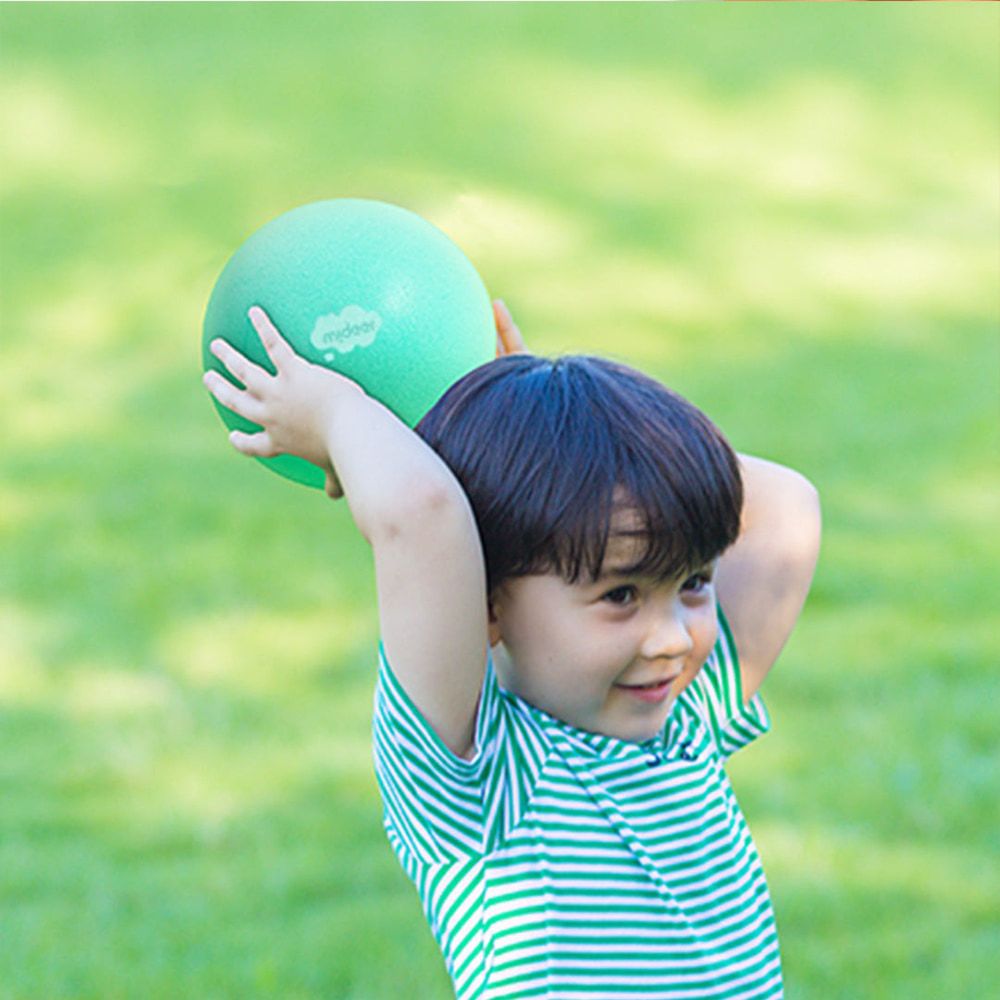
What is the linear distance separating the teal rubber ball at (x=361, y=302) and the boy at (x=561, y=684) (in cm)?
8

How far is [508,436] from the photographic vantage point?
2020 millimetres

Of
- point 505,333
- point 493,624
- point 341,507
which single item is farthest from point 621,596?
point 341,507

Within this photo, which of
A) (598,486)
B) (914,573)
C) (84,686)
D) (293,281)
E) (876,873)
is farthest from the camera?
(914,573)

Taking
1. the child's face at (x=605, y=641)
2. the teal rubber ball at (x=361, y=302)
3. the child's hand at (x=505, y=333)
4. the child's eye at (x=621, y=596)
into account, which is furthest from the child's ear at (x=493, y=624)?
the child's hand at (x=505, y=333)

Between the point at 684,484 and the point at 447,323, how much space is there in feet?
1.42

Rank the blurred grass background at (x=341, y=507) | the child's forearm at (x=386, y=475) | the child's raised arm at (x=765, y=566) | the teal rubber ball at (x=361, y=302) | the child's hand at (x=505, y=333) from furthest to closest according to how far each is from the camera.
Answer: the blurred grass background at (x=341, y=507) → the child's hand at (x=505, y=333) → the child's raised arm at (x=765, y=566) → the teal rubber ball at (x=361, y=302) → the child's forearm at (x=386, y=475)

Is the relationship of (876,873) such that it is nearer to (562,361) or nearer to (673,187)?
(562,361)

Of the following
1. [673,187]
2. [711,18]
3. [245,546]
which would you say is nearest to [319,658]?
[245,546]

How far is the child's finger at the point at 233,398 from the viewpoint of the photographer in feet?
6.84

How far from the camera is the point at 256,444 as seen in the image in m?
2.11

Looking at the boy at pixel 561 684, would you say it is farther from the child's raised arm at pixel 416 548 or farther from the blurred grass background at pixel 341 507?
the blurred grass background at pixel 341 507

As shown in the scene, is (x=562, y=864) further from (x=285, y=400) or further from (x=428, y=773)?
(x=285, y=400)

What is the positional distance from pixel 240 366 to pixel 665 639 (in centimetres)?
58

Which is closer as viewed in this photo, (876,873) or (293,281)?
(293,281)
